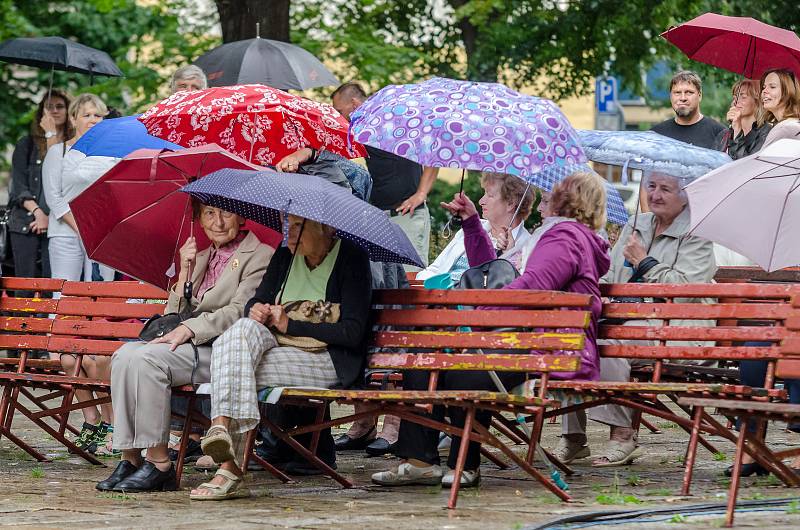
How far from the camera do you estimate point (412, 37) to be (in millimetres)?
25531

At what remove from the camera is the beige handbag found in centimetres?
750

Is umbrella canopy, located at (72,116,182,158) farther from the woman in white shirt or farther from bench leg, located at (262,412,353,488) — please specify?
bench leg, located at (262,412,353,488)

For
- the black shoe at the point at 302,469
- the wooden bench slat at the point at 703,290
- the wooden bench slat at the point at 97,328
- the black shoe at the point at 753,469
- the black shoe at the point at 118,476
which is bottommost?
the black shoe at the point at 302,469

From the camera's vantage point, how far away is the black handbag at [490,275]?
7.84m

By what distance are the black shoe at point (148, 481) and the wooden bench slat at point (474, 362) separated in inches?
44.7

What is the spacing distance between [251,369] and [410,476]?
40.1 inches

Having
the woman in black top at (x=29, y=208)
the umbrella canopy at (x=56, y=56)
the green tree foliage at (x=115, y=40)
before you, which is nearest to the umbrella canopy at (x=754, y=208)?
the woman in black top at (x=29, y=208)

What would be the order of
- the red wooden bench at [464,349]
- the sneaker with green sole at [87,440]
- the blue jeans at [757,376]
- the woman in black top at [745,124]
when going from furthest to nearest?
1. the woman in black top at [745,124]
2. the sneaker with green sole at [87,440]
3. the blue jeans at [757,376]
4. the red wooden bench at [464,349]

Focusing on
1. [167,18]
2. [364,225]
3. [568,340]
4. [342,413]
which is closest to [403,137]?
[364,225]

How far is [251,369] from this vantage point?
23.7 feet

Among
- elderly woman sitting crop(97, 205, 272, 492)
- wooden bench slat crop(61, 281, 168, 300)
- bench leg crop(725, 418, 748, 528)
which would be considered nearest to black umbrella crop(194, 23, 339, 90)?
wooden bench slat crop(61, 281, 168, 300)

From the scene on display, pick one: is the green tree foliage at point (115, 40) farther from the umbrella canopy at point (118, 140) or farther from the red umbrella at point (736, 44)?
the red umbrella at point (736, 44)

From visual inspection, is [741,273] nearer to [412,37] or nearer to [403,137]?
[403,137]

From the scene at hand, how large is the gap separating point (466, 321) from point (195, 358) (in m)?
1.37
